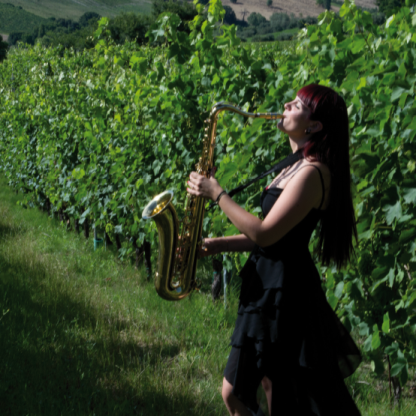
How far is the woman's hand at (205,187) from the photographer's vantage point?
198cm

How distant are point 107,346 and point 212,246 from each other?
1712 millimetres

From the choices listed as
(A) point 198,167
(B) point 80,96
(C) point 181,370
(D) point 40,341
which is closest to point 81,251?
(B) point 80,96

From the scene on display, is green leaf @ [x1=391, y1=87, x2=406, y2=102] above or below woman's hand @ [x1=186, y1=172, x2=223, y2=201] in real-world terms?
above

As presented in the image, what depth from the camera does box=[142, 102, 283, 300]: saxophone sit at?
237cm

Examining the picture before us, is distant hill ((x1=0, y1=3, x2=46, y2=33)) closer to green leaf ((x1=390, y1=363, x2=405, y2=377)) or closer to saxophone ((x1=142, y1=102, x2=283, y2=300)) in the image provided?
saxophone ((x1=142, y1=102, x2=283, y2=300))

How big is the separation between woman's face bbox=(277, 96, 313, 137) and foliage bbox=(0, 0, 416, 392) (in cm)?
56

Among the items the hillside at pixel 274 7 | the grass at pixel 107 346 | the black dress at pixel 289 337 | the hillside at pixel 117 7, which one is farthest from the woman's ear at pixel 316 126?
the hillside at pixel 274 7

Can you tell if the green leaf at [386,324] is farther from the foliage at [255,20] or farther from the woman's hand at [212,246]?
the foliage at [255,20]

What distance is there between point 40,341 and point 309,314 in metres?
2.40

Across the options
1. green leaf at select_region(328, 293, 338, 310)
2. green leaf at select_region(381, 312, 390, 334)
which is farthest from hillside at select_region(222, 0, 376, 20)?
green leaf at select_region(381, 312, 390, 334)

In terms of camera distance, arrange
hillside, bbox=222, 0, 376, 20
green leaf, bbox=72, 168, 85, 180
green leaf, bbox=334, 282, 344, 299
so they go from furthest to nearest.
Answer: hillside, bbox=222, 0, 376, 20
green leaf, bbox=72, 168, 85, 180
green leaf, bbox=334, 282, 344, 299

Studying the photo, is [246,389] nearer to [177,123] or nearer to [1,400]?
[1,400]

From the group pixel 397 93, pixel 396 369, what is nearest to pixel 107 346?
pixel 396 369

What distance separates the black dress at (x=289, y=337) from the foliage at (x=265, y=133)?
617 millimetres
